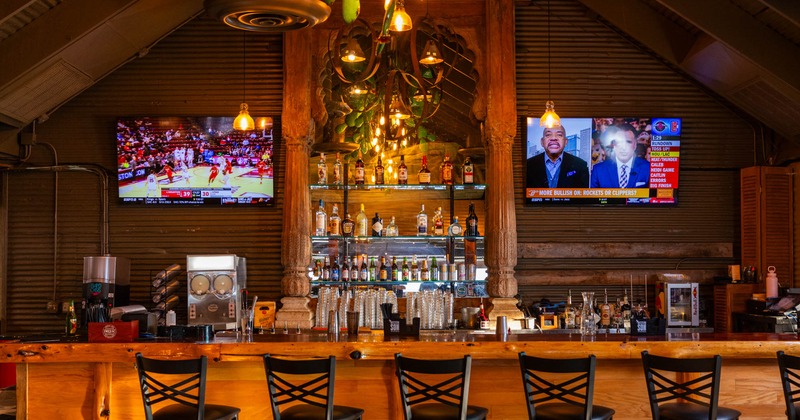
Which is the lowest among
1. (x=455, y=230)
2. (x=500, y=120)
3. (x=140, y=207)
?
(x=455, y=230)

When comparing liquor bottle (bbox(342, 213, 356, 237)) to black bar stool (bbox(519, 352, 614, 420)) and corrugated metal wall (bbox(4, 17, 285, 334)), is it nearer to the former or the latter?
corrugated metal wall (bbox(4, 17, 285, 334))

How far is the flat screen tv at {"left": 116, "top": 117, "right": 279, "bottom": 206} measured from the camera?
830 centimetres

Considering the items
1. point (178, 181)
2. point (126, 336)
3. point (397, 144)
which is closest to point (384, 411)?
point (126, 336)

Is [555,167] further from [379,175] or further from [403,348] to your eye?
[403,348]

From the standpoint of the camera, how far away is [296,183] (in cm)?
791

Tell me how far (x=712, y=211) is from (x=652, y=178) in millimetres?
794

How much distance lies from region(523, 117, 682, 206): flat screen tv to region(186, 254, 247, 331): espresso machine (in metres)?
3.08

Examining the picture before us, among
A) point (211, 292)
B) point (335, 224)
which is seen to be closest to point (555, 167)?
point (335, 224)

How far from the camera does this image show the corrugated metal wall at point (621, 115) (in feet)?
28.0

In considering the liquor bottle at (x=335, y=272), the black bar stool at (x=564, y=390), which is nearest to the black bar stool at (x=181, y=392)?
the black bar stool at (x=564, y=390)

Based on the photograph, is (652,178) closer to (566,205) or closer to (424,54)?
(566,205)

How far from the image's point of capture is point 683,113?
340 inches

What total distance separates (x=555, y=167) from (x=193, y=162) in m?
3.64

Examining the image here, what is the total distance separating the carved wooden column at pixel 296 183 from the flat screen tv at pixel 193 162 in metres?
0.49
